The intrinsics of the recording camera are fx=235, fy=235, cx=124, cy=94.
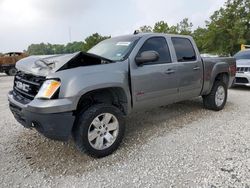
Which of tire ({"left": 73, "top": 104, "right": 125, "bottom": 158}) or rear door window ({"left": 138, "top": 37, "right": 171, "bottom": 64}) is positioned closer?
tire ({"left": 73, "top": 104, "right": 125, "bottom": 158})

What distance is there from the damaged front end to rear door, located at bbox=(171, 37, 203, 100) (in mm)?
1737

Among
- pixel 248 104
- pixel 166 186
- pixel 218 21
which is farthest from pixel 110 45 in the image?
pixel 218 21

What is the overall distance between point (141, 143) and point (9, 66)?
667 inches

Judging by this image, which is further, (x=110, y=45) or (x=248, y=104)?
(x=248, y=104)

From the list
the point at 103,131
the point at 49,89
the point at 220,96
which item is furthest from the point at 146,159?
the point at 220,96

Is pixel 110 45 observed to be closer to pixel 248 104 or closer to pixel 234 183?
pixel 234 183

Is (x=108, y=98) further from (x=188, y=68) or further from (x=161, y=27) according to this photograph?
(x=161, y=27)

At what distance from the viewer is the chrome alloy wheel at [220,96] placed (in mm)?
5618

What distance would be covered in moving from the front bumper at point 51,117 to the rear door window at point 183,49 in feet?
8.31

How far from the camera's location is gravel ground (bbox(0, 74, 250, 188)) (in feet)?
9.09

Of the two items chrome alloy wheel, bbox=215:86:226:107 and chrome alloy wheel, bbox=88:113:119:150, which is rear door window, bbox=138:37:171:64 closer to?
chrome alloy wheel, bbox=88:113:119:150

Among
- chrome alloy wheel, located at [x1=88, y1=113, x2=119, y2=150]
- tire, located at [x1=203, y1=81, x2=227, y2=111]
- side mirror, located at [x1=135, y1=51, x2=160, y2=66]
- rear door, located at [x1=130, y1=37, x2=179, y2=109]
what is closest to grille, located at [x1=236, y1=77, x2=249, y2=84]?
tire, located at [x1=203, y1=81, x2=227, y2=111]

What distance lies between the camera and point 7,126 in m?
4.73

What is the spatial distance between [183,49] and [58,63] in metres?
2.70
